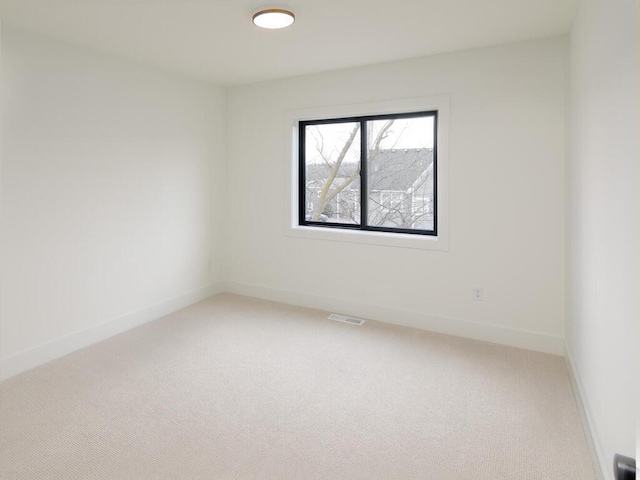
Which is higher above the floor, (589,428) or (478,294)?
(478,294)

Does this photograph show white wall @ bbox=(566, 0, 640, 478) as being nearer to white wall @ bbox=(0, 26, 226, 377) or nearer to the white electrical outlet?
the white electrical outlet

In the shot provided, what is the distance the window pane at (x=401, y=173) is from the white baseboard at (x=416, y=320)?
0.81 metres

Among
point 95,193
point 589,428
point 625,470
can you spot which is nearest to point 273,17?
point 95,193

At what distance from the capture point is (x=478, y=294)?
340 cm

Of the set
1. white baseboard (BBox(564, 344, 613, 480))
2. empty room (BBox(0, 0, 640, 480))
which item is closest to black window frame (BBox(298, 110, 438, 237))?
empty room (BBox(0, 0, 640, 480))

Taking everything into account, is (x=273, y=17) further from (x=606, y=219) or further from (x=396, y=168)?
(x=606, y=219)

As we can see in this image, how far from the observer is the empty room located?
197cm

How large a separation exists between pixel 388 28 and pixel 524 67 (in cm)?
109

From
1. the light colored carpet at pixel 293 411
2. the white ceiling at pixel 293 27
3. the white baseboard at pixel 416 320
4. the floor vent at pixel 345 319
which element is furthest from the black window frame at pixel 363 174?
the light colored carpet at pixel 293 411

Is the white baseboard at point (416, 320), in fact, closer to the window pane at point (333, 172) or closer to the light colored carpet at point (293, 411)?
the light colored carpet at point (293, 411)

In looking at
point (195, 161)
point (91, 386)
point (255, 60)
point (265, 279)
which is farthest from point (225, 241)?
point (91, 386)

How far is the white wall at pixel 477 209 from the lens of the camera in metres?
3.06

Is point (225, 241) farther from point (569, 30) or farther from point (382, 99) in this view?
point (569, 30)

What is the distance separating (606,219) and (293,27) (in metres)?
2.21
